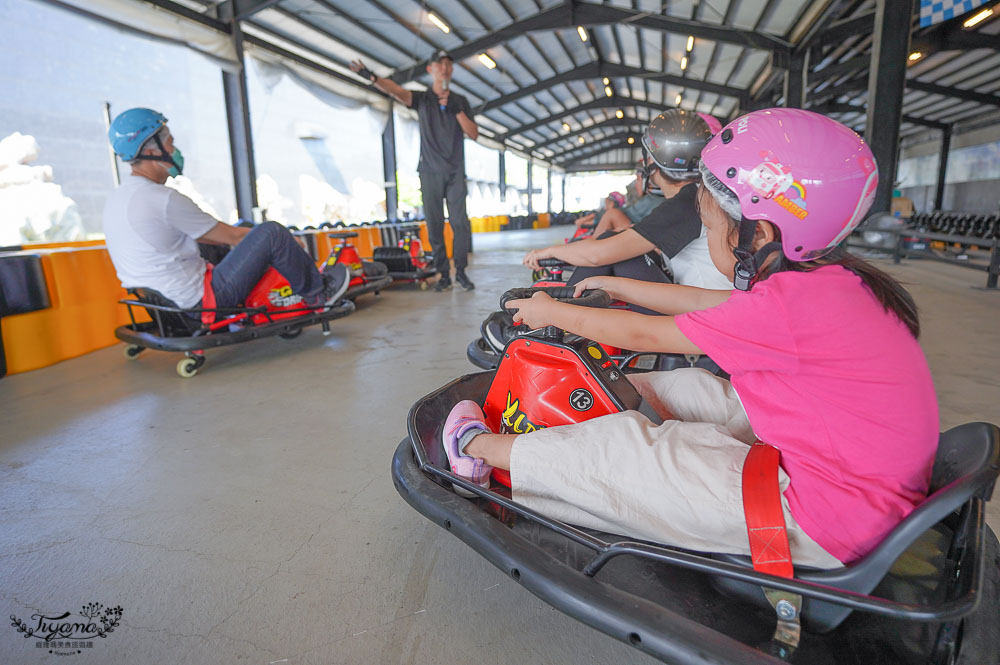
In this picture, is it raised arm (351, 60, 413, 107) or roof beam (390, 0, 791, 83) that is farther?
roof beam (390, 0, 791, 83)

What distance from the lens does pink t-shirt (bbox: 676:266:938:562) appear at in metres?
0.84

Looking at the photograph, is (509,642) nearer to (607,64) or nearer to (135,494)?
(135,494)

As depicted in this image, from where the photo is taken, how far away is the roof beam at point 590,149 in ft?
97.1

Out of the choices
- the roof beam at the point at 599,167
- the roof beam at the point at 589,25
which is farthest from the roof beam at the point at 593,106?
the roof beam at the point at 599,167

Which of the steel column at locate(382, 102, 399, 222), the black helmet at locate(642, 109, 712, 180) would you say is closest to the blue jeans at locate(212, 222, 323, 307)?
the black helmet at locate(642, 109, 712, 180)

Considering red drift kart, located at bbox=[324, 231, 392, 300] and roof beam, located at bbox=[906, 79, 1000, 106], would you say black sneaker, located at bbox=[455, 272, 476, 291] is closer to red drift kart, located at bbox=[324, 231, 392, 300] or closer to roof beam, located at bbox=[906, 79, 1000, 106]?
red drift kart, located at bbox=[324, 231, 392, 300]

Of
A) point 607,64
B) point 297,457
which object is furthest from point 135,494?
point 607,64

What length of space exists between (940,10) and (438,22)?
7.00 meters

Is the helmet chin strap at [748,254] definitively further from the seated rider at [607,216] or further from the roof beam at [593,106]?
the roof beam at [593,106]

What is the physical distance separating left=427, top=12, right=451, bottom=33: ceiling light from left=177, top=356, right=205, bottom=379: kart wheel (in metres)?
8.17

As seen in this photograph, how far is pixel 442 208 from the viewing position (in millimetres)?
5289

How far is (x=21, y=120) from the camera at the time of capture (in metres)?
4.43

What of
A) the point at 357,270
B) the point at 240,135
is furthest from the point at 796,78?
the point at 357,270

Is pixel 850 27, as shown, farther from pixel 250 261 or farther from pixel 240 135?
pixel 250 261
